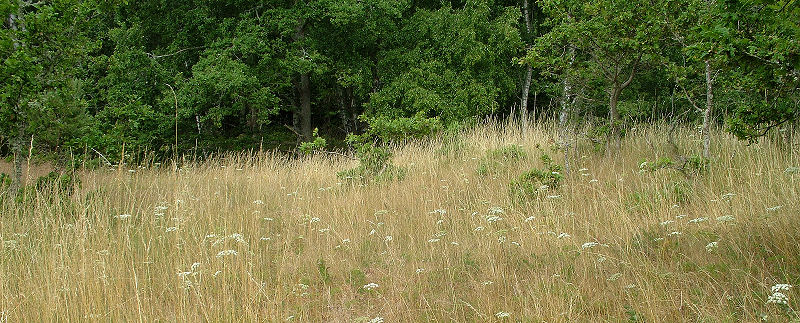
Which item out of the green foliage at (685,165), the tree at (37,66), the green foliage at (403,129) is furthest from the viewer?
the green foliage at (403,129)

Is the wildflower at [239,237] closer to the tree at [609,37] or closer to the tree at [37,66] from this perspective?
the tree at [37,66]

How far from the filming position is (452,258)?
171 inches

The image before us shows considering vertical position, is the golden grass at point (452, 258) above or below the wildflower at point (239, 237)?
below

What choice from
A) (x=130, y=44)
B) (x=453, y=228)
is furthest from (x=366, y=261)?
(x=130, y=44)

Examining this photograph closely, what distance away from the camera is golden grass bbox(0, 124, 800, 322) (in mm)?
3367

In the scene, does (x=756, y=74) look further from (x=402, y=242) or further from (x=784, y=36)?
(x=402, y=242)

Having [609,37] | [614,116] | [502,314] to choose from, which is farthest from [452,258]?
[614,116]

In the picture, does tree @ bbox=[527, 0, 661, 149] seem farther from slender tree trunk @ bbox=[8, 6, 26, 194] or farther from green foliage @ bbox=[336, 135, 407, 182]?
slender tree trunk @ bbox=[8, 6, 26, 194]

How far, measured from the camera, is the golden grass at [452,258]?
3367 millimetres

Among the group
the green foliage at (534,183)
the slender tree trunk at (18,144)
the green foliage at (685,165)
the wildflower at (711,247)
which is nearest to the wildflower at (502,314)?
the wildflower at (711,247)

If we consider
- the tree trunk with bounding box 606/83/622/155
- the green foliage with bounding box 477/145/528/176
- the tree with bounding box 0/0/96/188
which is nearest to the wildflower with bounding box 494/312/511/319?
the green foliage with bounding box 477/145/528/176

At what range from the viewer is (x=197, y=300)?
3.48 m

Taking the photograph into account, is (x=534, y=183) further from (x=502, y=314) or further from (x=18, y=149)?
(x=18, y=149)

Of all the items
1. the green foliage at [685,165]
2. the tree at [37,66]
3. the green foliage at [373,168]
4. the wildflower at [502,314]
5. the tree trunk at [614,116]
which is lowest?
the wildflower at [502,314]
